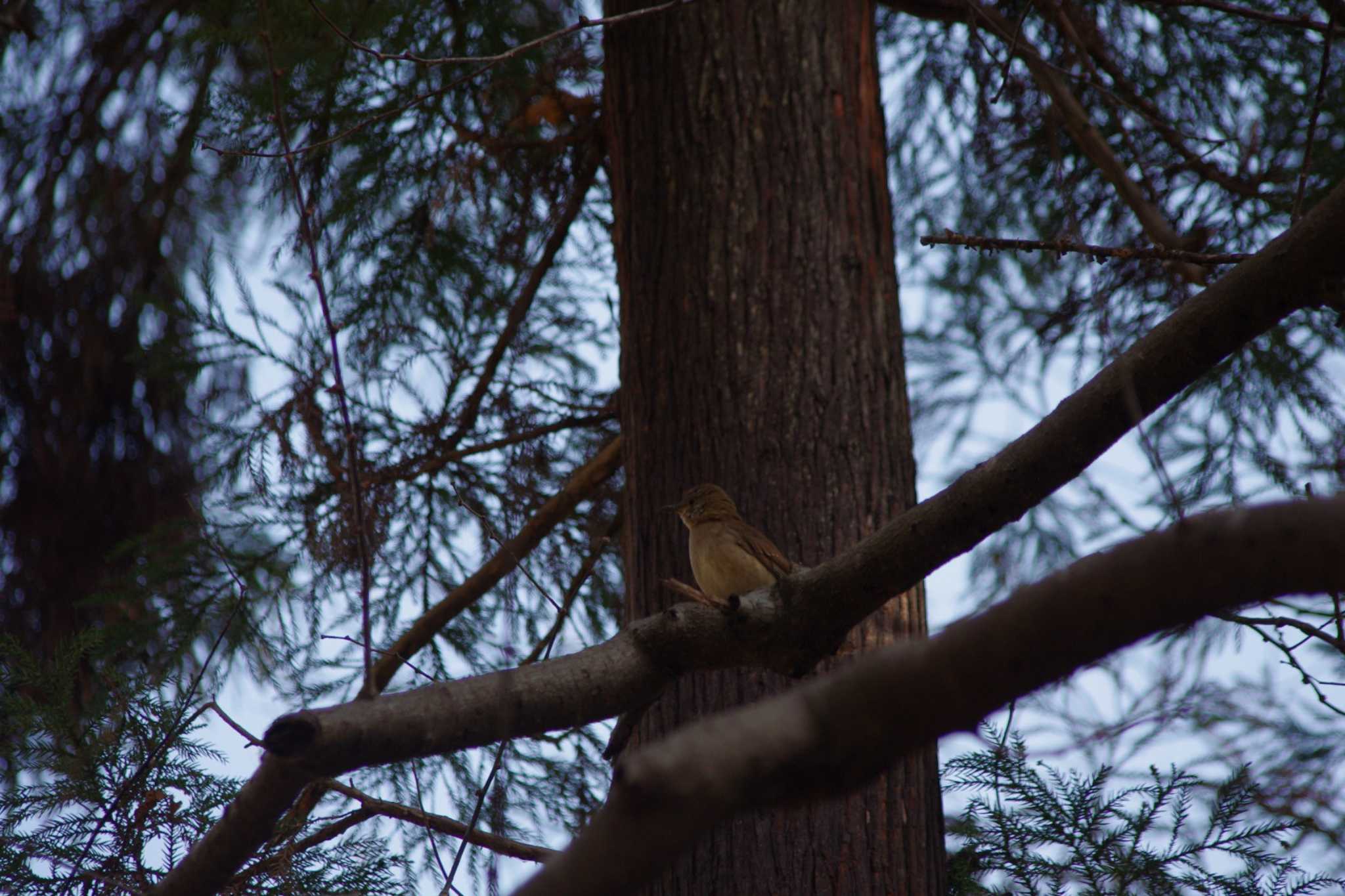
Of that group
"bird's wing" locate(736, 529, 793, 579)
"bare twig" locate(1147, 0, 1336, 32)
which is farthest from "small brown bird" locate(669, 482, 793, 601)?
"bare twig" locate(1147, 0, 1336, 32)

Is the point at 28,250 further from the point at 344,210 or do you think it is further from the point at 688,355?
the point at 688,355

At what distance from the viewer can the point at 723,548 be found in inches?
150

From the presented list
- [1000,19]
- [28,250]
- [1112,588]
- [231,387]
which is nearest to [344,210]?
[231,387]

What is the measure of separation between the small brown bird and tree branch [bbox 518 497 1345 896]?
1889 mm

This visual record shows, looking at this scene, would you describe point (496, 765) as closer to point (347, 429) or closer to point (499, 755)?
point (499, 755)

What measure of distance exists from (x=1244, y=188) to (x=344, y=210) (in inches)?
138

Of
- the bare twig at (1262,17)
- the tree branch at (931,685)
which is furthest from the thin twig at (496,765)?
the bare twig at (1262,17)

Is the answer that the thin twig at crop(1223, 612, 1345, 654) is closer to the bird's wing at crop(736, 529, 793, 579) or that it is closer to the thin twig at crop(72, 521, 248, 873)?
the bird's wing at crop(736, 529, 793, 579)

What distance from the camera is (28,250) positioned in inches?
243

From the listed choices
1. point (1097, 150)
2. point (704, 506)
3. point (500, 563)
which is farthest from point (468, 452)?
point (1097, 150)

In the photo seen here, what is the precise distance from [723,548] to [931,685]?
7.32 feet

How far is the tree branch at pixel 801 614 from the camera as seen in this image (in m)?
1.96

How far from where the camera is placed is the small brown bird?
12.0ft

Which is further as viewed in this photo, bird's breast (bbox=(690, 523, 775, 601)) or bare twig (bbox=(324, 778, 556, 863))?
bird's breast (bbox=(690, 523, 775, 601))
